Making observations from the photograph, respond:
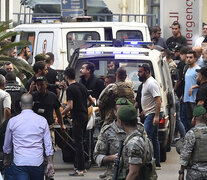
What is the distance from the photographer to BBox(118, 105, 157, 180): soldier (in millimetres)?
8047

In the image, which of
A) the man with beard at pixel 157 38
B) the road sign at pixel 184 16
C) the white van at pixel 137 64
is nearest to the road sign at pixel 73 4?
the road sign at pixel 184 16

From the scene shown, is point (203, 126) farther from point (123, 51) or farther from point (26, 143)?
point (123, 51)

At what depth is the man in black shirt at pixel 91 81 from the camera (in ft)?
48.6

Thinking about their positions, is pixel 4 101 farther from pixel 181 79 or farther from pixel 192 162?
pixel 181 79

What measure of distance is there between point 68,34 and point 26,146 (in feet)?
28.8

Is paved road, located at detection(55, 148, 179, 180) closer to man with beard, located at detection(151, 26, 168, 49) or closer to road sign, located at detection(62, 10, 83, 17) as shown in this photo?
man with beard, located at detection(151, 26, 168, 49)

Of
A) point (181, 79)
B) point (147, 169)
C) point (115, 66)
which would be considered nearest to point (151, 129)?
point (115, 66)

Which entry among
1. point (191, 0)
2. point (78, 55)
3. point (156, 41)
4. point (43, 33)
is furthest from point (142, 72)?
point (191, 0)

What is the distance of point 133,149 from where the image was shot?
8039mm

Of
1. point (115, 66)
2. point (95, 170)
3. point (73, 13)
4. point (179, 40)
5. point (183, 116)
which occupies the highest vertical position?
point (73, 13)

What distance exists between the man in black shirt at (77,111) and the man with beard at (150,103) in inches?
38.9

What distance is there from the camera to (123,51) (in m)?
15.0

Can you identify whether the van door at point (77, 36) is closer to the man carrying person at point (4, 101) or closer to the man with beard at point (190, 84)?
the man with beard at point (190, 84)

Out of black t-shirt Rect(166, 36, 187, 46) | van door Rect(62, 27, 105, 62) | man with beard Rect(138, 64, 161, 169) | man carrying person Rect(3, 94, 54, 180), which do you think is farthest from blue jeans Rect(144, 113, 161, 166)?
black t-shirt Rect(166, 36, 187, 46)
